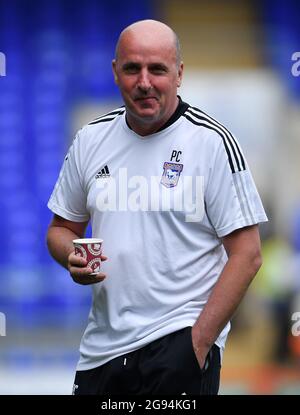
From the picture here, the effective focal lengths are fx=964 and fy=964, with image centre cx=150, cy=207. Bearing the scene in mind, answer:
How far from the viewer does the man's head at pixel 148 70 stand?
329 cm

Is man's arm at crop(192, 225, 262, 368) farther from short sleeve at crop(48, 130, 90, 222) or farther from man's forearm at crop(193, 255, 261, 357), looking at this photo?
short sleeve at crop(48, 130, 90, 222)

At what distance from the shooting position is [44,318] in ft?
23.2

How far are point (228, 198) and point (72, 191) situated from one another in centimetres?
65

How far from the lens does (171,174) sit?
3.35m

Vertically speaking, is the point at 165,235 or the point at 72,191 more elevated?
the point at 72,191

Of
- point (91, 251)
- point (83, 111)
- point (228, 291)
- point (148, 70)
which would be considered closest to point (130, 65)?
point (148, 70)

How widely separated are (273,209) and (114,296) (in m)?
3.83

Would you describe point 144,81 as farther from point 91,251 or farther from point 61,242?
point 61,242

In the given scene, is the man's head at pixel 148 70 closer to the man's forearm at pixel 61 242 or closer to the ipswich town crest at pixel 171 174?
the ipswich town crest at pixel 171 174

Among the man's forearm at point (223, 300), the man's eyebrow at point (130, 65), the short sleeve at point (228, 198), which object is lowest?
the man's forearm at point (223, 300)

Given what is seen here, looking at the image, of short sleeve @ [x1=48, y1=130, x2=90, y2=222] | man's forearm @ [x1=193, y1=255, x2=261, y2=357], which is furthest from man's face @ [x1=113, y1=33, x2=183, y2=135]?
man's forearm @ [x1=193, y1=255, x2=261, y2=357]

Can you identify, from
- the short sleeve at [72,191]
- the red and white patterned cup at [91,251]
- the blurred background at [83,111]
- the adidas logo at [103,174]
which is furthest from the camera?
the blurred background at [83,111]

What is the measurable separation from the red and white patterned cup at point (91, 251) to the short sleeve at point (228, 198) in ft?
1.31

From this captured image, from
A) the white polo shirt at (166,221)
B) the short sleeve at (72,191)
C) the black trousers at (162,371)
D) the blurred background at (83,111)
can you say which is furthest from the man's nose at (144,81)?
the blurred background at (83,111)
